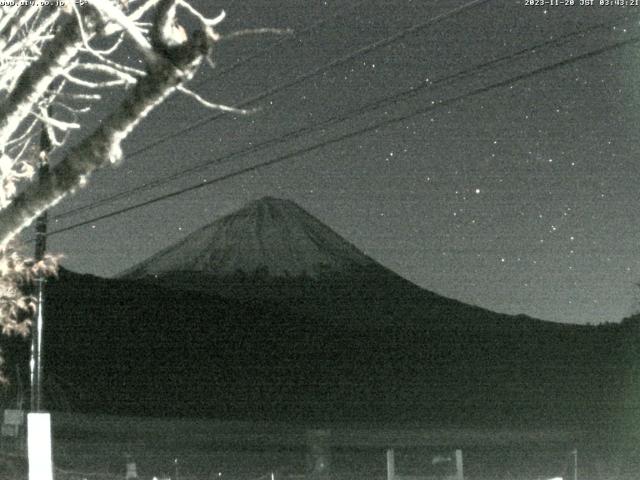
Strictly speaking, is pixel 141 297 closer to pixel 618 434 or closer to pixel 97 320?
A: pixel 97 320

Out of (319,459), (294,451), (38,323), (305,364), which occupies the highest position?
(305,364)

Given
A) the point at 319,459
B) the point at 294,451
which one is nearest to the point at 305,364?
the point at 294,451

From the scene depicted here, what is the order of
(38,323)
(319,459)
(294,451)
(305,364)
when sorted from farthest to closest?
(305,364) < (294,451) < (319,459) < (38,323)

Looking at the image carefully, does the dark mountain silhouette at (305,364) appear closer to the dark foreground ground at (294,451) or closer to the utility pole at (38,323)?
the dark foreground ground at (294,451)

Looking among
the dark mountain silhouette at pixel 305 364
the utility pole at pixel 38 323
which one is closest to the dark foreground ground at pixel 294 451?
the dark mountain silhouette at pixel 305 364

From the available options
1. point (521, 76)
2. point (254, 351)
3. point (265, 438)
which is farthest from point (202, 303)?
point (521, 76)

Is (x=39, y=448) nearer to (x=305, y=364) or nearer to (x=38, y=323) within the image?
(x=38, y=323)

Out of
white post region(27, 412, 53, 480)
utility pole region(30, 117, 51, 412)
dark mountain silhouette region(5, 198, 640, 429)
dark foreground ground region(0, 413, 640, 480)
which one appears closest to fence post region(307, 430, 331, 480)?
dark foreground ground region(0, 413, 640, 480)
